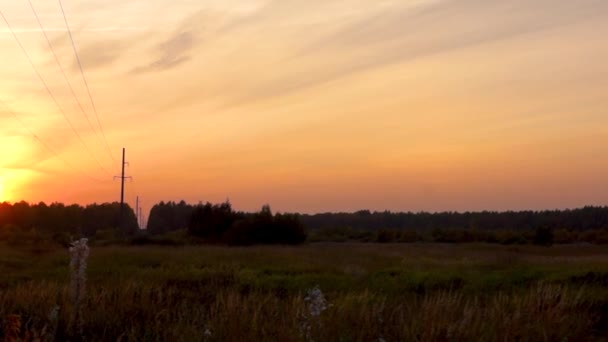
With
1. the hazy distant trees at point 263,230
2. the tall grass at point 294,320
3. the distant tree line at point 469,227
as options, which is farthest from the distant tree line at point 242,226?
the tall grass at point 294,320

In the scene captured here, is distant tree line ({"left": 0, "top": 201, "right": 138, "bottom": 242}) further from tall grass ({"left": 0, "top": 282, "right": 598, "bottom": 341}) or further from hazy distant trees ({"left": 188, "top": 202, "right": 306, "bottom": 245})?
tall grass ({"left": 0, "top": 282, "right": 598, "bottom": 341})

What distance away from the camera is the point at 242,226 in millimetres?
72938

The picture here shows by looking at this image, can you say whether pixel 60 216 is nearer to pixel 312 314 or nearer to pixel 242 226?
pixel 242 226

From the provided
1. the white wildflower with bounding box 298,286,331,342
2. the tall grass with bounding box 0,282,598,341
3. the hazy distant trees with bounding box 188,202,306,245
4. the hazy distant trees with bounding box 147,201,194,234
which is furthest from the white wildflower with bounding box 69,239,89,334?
the hazy distant trees with bounding box 147,201,194,234

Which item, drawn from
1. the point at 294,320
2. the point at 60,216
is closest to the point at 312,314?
the point at 294,320

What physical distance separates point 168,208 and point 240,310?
491 ft

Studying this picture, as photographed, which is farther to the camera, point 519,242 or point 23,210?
point 23,210

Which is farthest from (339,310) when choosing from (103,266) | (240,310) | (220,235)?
(220,235)

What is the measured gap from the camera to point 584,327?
38.1 feet

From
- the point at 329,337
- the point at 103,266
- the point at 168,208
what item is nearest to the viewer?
the point at 329,337

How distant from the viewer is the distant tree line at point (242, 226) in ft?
235

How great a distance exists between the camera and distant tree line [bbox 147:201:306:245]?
71500 millimetres

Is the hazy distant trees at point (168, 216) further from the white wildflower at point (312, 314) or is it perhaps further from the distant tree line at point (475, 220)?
the white wildflower at point (312, 314)

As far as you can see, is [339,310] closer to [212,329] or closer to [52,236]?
[212,329]
